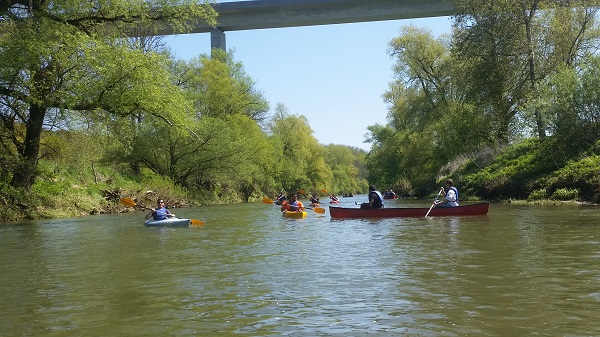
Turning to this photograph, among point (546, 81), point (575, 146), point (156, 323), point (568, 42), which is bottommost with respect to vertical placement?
point (156, 323)

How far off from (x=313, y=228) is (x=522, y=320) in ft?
41.3

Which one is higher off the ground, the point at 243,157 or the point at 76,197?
the point at 243,157

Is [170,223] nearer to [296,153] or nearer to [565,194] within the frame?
[565,194]

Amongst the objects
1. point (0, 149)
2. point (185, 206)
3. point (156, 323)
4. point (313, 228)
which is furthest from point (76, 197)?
point (156, 323)

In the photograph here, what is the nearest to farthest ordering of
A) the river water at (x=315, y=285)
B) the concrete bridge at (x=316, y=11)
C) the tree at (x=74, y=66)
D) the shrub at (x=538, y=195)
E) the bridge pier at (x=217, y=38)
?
1. the river water at (x=315, y=285)
2. the tree at (x=74, y=66)
3. the shrub at (x=538, y=195)
4. the concrete bridge at (x=316, y=11)
5. the bridge pier at (x=217, y=38)

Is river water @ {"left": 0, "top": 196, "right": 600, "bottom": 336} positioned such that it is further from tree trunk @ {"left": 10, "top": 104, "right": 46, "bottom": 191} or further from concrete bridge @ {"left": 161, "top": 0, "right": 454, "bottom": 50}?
concrete bridge @ {"left": 161, "top": 0, "right": 454, "bottom": 50}

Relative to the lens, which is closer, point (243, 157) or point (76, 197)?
point (76, 197)

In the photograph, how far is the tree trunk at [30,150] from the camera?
2405cm

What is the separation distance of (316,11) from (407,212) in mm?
27315

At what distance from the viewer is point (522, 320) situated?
5.88 metres

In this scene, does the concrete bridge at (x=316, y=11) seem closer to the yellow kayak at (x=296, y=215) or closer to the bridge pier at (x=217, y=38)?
the bridge pier at (x=217, y=38)

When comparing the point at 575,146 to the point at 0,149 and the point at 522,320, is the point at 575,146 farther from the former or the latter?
the point at 0,149

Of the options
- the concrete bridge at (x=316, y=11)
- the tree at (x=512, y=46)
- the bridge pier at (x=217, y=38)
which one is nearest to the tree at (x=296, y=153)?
the bridge pier at (x=217, y=38)

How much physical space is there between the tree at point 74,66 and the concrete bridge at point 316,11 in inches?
754
